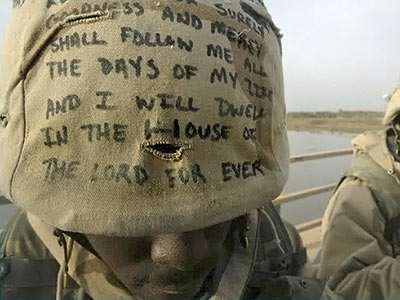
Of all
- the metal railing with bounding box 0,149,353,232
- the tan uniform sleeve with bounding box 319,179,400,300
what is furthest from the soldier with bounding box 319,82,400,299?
the metal railing with bounding box 0,149,353,232

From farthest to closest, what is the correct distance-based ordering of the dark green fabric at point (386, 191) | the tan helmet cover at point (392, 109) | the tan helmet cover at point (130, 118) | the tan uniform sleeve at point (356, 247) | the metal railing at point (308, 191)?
1. the metal railing at point (308, 191)
2. the tan helmet cover at point (392, 109)
3. the dark green fabric at point (386, 191)
4. the tan uniform sleeve at point (356, 247)
5. the tan helmet cover at point (130, 118)

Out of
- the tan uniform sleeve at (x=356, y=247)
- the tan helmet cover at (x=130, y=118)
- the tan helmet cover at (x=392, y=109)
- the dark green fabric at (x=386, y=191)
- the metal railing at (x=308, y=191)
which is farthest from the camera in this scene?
the metal railing at (x=308, y=191)

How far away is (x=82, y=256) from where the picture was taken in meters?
0.67

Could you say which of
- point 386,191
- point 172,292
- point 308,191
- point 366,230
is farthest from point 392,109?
point 308,191

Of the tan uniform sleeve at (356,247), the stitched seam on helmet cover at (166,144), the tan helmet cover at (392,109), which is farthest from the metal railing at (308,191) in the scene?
the stitched seam on helmet cover at (166,144)

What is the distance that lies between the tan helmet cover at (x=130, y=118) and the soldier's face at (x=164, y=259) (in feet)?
0.13

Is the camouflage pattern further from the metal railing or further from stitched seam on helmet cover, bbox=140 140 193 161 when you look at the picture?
the metal railing

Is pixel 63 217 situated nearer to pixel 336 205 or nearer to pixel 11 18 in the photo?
pixel 11 18

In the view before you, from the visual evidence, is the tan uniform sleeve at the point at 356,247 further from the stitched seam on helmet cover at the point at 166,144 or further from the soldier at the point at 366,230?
the stitched seam on helmet cover at the point at 166,144

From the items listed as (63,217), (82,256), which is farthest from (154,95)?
(82,256)

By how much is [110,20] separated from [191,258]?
0.29m

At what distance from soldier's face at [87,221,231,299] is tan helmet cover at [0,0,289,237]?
1.5 inches

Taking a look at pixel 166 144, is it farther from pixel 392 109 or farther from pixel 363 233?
pixel 392 109

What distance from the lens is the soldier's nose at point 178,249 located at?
52 cm
